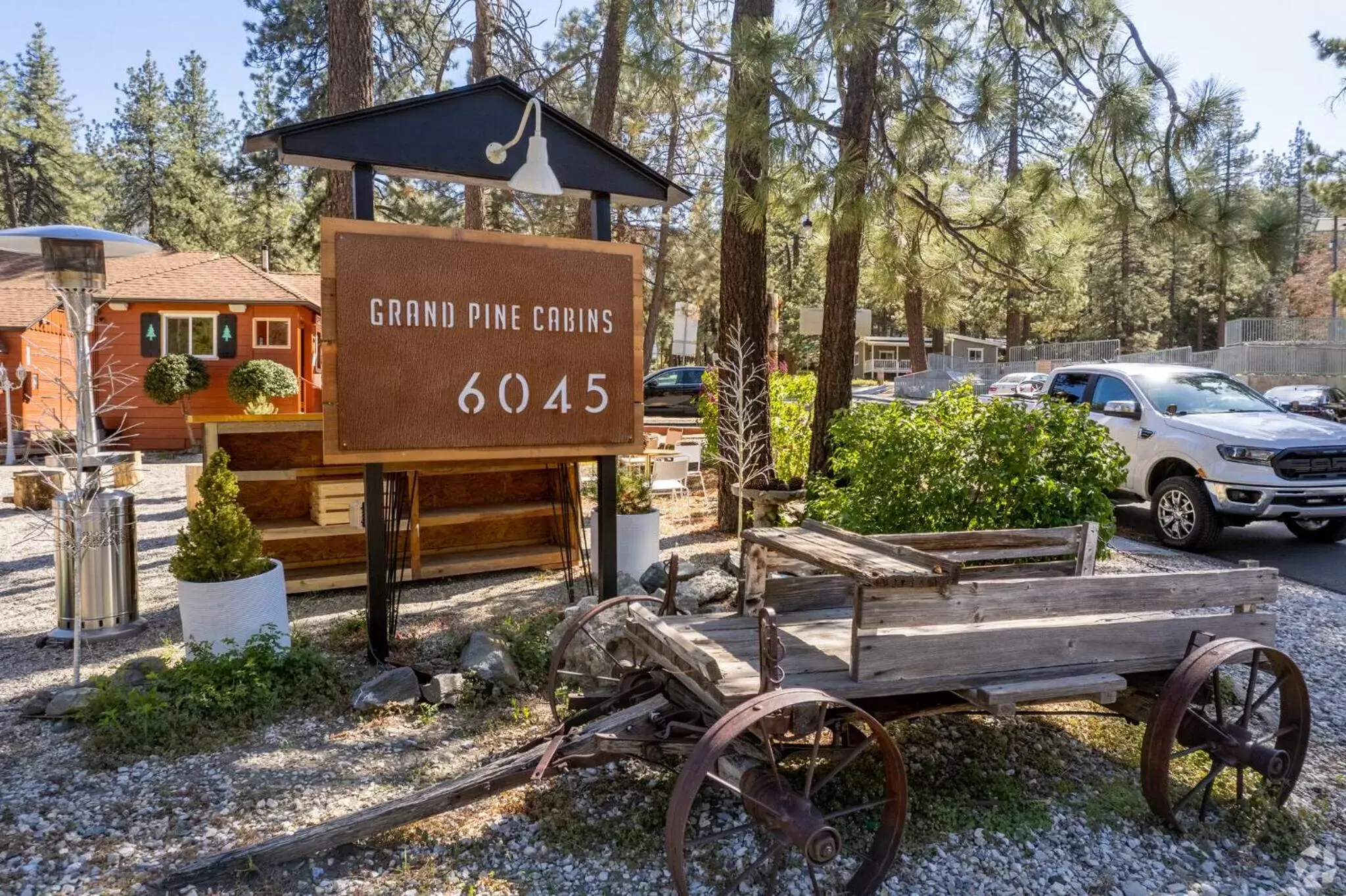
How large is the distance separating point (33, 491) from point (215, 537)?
25.7 feet

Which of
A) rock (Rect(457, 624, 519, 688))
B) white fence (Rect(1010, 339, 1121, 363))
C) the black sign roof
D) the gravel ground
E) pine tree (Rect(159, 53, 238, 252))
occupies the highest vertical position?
pine tree (Rect(159, 53, 238, 252))

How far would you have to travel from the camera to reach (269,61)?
20.7 metres

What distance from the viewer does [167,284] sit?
17609 millimetres

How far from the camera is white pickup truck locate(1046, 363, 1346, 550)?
775 cm

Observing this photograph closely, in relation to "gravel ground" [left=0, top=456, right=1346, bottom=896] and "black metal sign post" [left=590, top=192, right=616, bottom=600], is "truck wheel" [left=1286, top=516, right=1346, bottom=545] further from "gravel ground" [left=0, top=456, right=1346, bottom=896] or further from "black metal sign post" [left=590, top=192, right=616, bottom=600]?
"black metal sign post" [left=590, top=192, right=616, bottom=600]

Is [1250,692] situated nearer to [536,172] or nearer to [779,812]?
[779,812]

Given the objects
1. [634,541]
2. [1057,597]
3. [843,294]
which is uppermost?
[843,294]

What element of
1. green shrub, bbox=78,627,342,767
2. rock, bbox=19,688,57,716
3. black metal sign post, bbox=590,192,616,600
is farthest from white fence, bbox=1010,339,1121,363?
rock, bbox=19,688,57,716

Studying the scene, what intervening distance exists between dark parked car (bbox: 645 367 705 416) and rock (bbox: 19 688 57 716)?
18718 mm

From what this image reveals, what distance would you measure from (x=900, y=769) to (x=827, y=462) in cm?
536

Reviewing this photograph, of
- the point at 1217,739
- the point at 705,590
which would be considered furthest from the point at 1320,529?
the point at 705,590

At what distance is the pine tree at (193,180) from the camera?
29000 mm

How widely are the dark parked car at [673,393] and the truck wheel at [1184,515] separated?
1485 cm

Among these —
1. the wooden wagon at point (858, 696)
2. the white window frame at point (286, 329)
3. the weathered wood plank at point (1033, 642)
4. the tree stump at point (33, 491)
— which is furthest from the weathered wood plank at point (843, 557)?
the white window frame at point (286, 329)
